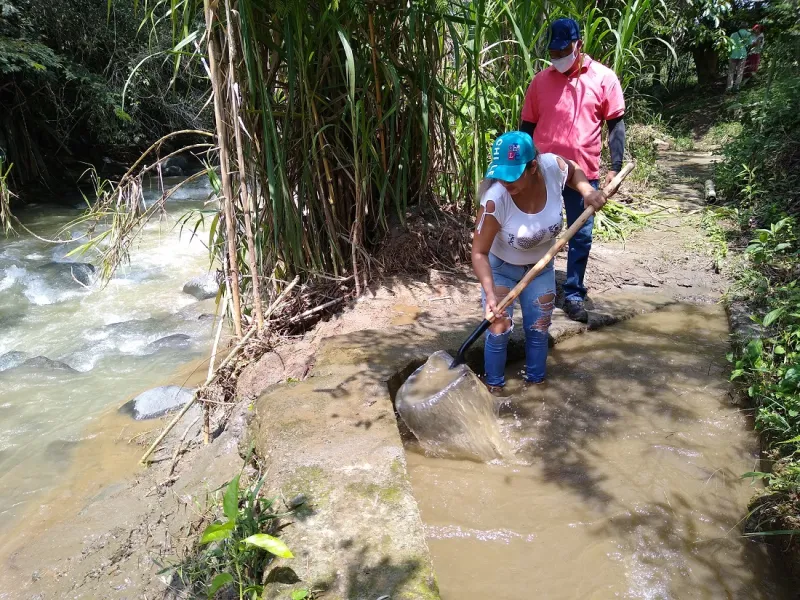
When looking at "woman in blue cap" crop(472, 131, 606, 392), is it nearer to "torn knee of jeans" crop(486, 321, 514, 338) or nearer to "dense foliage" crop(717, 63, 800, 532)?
"torn knee of jeans" crop(486, 321, 514, 338)

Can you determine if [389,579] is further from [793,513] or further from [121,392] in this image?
[121,392]

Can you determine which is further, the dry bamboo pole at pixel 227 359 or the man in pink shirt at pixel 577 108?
the man in pink shirt at pixel 577 108

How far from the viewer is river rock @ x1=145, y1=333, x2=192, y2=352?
478cm

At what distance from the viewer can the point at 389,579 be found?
153cm

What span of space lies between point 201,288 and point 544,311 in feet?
14.0

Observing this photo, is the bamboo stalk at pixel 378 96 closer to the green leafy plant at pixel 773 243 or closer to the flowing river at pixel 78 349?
the flowing river at pixel 78 349

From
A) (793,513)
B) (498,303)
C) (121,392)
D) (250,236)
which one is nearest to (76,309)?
(121,392)

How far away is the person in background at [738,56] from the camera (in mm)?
11034

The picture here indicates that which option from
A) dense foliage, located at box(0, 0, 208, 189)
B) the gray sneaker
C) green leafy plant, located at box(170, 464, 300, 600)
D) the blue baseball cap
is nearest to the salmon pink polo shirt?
the gray sneaker

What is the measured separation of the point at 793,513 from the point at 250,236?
239cm

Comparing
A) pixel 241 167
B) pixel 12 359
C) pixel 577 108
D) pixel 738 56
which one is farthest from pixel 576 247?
A: pixel 738 56

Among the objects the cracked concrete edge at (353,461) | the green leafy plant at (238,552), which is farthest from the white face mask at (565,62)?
the green leafy plant at (238,552)

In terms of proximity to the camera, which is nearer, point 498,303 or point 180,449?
point 498,303

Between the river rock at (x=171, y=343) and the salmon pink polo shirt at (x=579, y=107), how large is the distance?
3.32m
